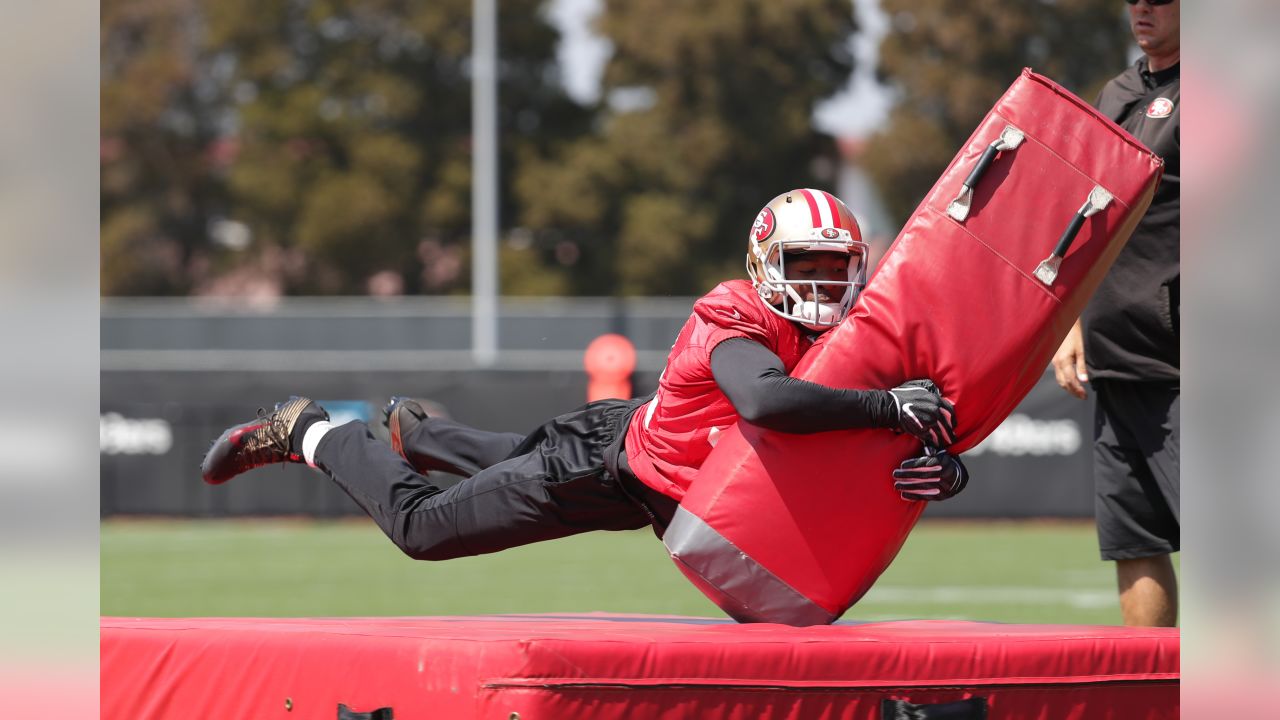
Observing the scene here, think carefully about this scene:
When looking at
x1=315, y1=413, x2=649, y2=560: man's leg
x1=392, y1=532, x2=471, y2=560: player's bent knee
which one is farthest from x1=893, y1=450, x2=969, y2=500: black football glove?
x1=392, y1=532, x2=471, y2=560: player's bent knee

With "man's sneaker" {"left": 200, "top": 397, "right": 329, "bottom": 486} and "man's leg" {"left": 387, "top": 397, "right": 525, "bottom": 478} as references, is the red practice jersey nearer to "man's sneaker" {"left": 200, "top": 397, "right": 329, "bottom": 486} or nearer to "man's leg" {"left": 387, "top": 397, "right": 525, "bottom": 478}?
"man's leg" {"left": 387, "top": 397, "right": 525, "bottom": 478}

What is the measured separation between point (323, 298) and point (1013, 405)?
97.1ft

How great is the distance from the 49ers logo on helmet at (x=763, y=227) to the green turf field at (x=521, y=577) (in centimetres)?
331

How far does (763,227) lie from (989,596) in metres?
4.96

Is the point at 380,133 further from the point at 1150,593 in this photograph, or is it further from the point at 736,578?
the point at 736,578

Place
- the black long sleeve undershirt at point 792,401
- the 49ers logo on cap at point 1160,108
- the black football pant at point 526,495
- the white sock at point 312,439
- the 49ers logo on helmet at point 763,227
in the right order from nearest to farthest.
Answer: the black long sleeve undershirt at point 792,401 → the 49ers logo on helmet at point 763,227 → the black football pant at point 526,495 → the 49ers logo on cap at point 1160,108 → the white sock at point 312,439

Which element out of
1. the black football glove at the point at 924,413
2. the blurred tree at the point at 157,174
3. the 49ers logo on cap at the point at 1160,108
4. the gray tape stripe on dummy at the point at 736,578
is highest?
the blurred tree at the point at 157,174

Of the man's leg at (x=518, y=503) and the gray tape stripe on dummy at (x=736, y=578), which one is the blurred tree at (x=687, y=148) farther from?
the gray tape stripe on dummy at (x=736, y=578)

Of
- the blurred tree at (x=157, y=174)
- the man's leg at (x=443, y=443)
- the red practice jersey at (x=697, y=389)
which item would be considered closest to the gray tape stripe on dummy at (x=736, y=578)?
the red practice jersey at (x=697, y=389)

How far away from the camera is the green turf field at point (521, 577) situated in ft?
25.2

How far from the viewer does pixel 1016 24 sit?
3009 centimetres
